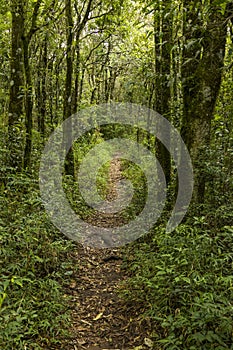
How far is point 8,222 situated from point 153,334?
3.09m

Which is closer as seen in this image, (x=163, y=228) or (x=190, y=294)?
(x=190, y=294)

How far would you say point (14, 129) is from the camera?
7922 millimetres

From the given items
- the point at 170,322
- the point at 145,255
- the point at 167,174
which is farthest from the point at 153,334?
the point at 167,174

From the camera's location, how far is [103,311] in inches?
208

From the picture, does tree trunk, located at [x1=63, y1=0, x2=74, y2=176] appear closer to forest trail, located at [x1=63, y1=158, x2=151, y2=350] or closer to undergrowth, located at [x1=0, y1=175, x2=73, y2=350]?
undergrowth, located at [x1=0, y1=175, x2=73, y2=350]

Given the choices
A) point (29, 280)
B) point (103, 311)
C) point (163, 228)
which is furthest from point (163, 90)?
point (29, 280)

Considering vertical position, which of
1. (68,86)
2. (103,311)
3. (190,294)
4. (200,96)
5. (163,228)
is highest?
(200,96)

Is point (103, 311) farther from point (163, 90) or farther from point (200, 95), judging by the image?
point (163, 90)

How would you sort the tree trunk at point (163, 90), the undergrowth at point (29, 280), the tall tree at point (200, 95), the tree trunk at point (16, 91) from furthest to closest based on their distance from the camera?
1. the tree trunk at point (163, 90)
2. the tree trunk at point (16, 91)
3. the tall tree at point (200, 95)
4. the undergrowth at point (29, 280)

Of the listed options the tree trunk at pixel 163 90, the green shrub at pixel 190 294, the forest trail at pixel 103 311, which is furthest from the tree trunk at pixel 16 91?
the green shrub at pixel 190 294

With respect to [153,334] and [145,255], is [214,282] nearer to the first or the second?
[153,334]

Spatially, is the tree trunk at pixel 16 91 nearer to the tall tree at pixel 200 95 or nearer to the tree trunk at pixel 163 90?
the tree trunk at pixel 163 90

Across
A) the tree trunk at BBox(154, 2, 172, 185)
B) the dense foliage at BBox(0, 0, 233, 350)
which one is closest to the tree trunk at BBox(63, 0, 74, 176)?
the dense foliage at BBox(0, 0, 233, 350)

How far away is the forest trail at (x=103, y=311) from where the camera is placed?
14.7 ft
